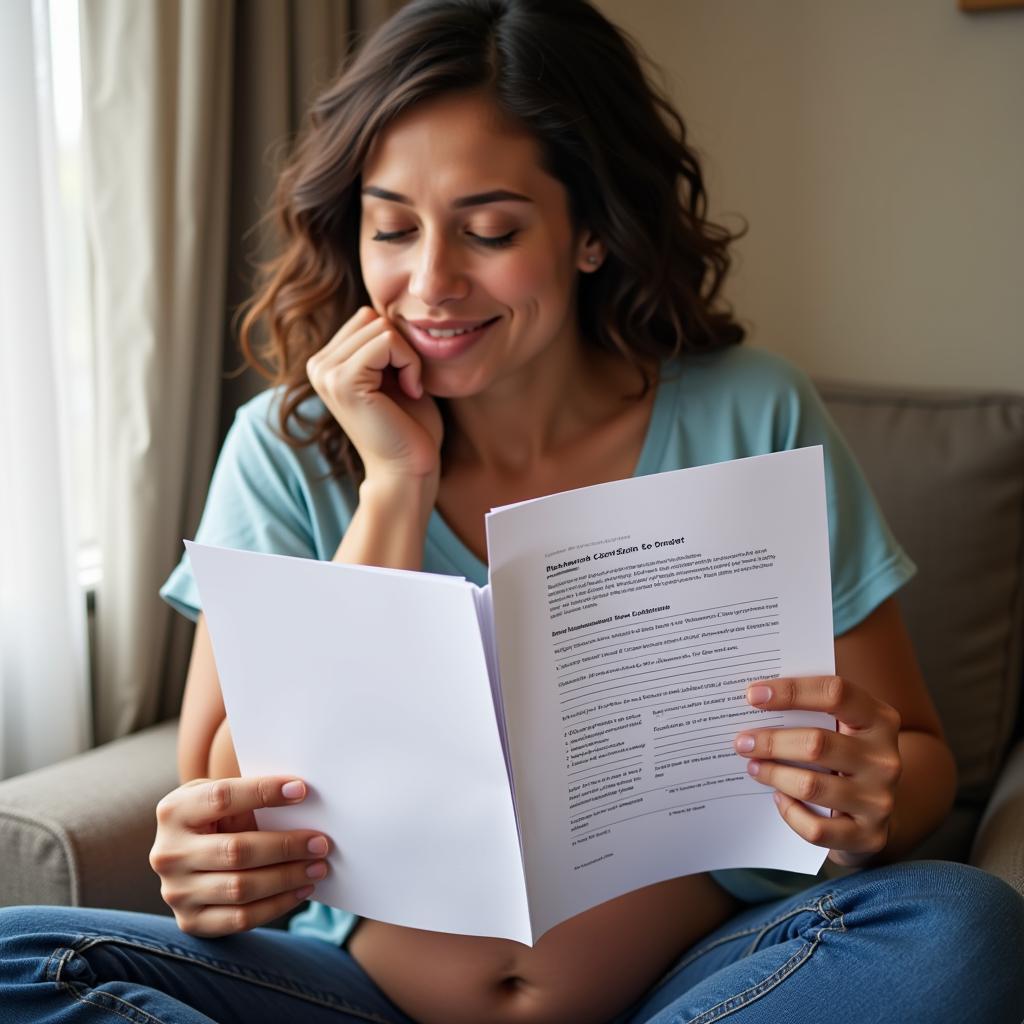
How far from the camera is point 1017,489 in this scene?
1733 millimetres

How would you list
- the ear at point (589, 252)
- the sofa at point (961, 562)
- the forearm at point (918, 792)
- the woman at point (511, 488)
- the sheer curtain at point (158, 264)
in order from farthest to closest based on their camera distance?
the sofa at point (961, 562), the sheer curtain at point (158, 264), the ear at point (589, 252), the forearm at point (918, 792), the woman at point (511, 488)

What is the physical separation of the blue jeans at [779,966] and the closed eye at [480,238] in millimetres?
742

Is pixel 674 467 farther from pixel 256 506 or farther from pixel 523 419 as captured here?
pixel 256 506

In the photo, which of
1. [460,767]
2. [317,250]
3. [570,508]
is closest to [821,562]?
[570,508]

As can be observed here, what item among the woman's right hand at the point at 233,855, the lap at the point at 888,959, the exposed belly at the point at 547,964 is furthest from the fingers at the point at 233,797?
the lap at the point at 888,959

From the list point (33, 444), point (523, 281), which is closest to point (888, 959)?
point (523, 281)

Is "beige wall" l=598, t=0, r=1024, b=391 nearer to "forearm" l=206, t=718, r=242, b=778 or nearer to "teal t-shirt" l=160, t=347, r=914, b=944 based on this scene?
"teal t-shirt" l=160, t=347, r=914, b=944

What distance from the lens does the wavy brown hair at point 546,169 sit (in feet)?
4.22

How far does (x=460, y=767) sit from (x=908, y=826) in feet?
1.71

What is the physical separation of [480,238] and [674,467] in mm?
365

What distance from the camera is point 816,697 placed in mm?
996

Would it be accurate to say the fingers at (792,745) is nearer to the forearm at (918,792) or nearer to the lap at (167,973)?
the forearm at (918,792)

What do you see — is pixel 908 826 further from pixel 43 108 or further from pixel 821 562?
pixel 43 108

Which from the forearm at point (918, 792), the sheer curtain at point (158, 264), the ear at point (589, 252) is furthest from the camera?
the sheer curtain at point (158, 264)
